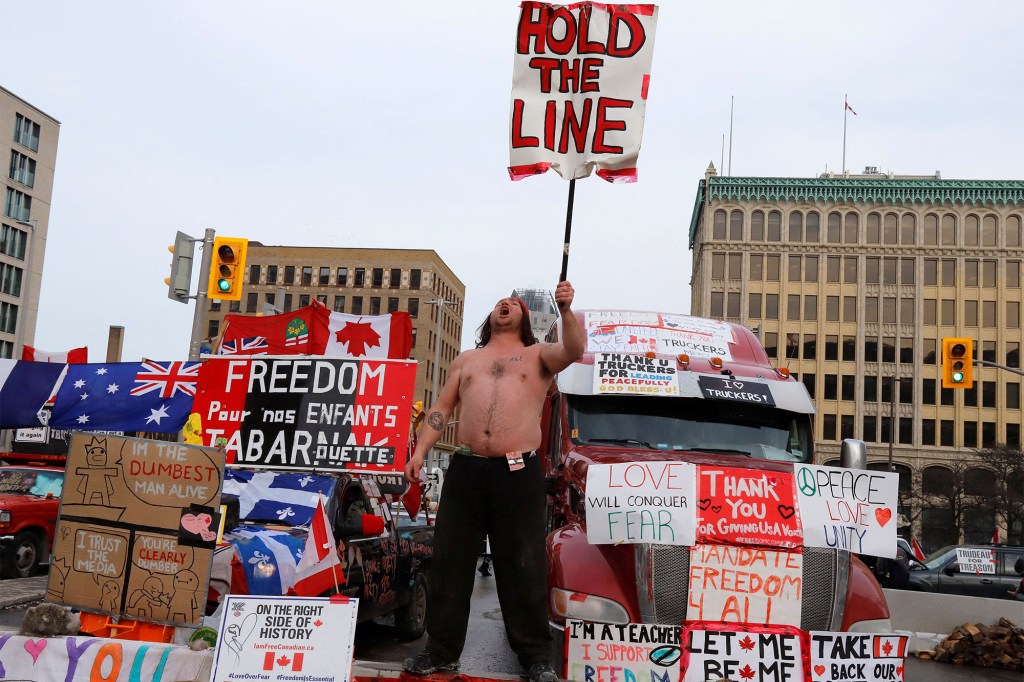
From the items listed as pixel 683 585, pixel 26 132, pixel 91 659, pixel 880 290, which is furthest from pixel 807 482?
pixel 26 132

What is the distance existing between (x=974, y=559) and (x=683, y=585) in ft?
41.5

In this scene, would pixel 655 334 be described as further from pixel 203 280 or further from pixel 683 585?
pixel 203 280

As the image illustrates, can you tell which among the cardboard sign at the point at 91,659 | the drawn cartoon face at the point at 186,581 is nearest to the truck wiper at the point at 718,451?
the drawn cartoon face at the point at 186,581

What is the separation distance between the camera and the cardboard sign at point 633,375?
7.62 meters

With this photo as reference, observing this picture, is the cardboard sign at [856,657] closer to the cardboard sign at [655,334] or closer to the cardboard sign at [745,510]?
the cardboard sign at [745,510]

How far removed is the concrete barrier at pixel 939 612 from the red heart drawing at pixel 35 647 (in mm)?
9071

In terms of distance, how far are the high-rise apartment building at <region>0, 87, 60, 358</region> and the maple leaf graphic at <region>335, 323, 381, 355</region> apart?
6802 centimetres

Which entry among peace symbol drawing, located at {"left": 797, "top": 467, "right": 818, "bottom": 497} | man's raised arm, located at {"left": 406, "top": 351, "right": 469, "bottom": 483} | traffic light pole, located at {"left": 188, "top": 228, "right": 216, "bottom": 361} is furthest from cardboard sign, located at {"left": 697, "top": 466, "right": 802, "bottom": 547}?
traffic light pole, located at {"left": 188, "top": 228, "right": 216, "bottom": 361}

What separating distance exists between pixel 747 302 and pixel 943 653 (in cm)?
6726

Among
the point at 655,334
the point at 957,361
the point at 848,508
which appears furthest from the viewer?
the point at 957,361

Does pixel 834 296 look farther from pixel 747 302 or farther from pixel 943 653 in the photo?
pixel 943 653

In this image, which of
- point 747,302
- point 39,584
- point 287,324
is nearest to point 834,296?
point 747,302

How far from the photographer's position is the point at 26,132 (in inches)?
3118

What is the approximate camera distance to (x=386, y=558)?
8.76 metres
